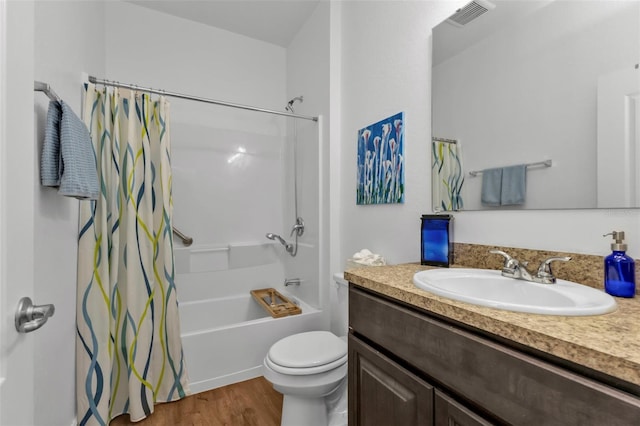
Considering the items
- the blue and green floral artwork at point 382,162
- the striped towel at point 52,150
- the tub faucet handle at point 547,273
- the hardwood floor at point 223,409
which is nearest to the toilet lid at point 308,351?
the hardwood floor at point 223,409

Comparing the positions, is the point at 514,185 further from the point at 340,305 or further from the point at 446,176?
the point at 340,305

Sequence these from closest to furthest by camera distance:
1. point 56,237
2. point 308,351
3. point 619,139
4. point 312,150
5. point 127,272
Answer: point 619,139 < point 56,237 < point 308,351 < point 127,272 < point 312,150

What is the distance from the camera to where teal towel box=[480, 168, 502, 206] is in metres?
1.05

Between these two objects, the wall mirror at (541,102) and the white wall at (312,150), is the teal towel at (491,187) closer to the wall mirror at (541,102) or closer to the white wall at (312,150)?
the wall mirror at (541,102)

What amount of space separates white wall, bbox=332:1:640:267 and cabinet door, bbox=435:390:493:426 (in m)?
0.60

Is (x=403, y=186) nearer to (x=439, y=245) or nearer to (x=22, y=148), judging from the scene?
(x=439, y=245)

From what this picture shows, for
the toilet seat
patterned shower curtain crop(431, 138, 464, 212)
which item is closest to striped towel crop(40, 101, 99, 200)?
the toilet seat

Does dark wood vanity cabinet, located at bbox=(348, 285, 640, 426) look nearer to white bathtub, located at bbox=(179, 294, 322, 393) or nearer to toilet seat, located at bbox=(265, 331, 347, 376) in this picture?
toilet seat, located at bbox=(265, 331, 347, 376)

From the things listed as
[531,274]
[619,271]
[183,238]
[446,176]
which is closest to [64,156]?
[183,238]

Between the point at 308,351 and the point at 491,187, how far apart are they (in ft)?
3.64

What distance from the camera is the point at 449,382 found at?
0.65 meters

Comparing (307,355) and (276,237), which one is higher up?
(276,237)

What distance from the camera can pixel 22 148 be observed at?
0.56m

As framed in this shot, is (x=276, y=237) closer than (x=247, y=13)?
No
